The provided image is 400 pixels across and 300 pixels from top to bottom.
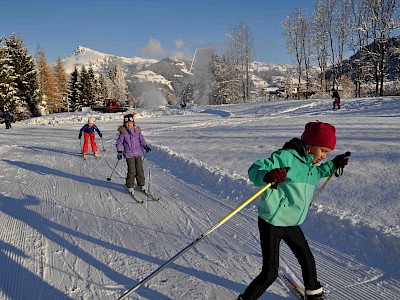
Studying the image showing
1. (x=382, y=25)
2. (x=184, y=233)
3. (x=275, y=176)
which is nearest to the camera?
(x=275, y=176)

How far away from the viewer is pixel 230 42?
4381 cm

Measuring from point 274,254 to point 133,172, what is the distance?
186 inches

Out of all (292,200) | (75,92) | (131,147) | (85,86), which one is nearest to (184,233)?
(292,200)

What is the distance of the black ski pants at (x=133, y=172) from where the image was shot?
261 inches

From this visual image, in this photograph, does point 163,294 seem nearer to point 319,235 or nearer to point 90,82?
point 319,235

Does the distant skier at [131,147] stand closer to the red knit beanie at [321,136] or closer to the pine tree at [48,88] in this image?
the red knit beanie at [321,136]

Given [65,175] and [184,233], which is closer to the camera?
[184,233]

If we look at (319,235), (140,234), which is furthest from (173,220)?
(319,235)

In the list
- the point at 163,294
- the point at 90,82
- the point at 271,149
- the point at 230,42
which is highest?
the point at 230,42

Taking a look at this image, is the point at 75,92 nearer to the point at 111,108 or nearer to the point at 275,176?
the point at 111,108

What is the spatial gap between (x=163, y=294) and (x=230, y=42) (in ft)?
147

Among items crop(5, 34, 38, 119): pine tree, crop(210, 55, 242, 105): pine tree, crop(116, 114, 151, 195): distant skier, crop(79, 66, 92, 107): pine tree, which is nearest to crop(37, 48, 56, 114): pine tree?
crop(79, 66, 92, 107): pine tree

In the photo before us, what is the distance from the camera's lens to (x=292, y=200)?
249 cm

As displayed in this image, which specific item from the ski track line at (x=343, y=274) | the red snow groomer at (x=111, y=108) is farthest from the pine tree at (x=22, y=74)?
the ski track line at (x=343, y=274)
